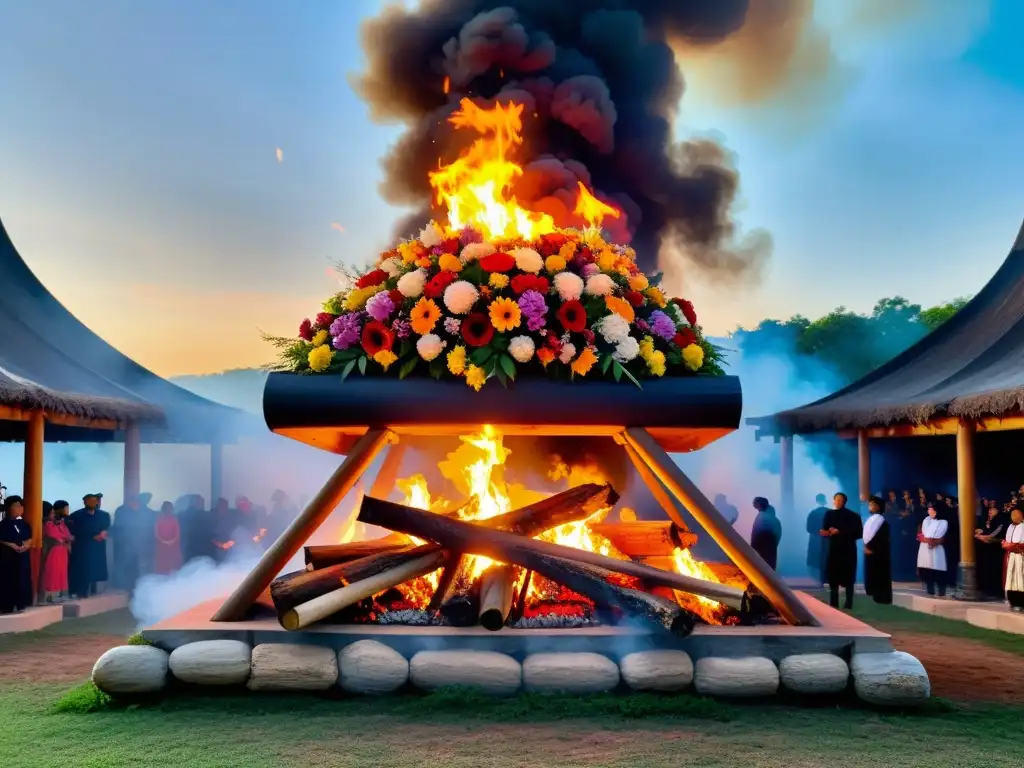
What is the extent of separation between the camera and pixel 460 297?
7.16 metres

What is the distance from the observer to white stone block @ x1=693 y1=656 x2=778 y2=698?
21.4ft

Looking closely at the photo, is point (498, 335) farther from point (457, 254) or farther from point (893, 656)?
point (893, 656)

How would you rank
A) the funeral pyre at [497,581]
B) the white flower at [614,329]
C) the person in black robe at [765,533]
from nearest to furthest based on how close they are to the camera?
the funeral pyre at [497,581] < the white flower at [614,329] < the person in black robe at [765,533]

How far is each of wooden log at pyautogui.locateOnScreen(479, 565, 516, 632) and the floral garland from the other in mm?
1445

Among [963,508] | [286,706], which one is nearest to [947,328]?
[963,508]

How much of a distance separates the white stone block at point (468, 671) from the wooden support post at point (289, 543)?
1.24 meters

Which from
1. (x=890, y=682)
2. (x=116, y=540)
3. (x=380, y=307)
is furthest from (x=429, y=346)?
(x=116, y=540)

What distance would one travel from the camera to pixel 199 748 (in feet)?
18.0

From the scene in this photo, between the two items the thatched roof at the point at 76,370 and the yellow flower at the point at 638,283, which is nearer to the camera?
the yellow flower at the point at 638,283

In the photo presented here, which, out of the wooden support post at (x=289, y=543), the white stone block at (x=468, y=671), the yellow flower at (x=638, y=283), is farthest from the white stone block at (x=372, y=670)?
the yellow flower at (x=638, y=283)

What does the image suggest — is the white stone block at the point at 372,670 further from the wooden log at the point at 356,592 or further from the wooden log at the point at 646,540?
the wooden log at the point at 646,540

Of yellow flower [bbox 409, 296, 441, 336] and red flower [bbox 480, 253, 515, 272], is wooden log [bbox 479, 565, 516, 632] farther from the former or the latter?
red flower [bbox 480, 253, 515, 272]

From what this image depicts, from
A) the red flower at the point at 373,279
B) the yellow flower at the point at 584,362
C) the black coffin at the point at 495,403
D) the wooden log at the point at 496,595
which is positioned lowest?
the wooden log at the point at 496,595

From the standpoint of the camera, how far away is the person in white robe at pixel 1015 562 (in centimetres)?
1249
